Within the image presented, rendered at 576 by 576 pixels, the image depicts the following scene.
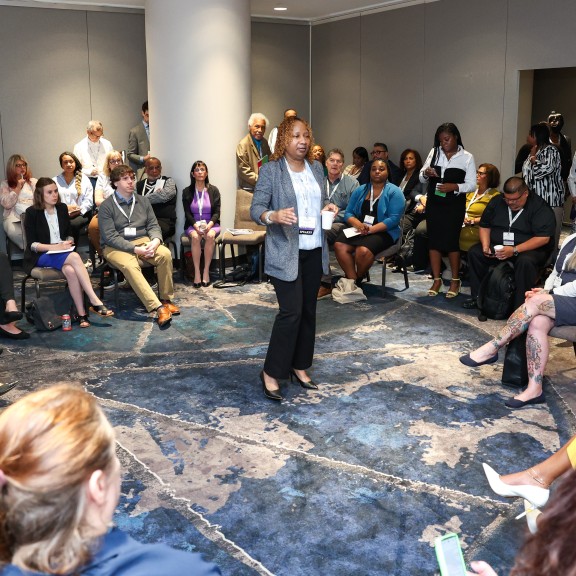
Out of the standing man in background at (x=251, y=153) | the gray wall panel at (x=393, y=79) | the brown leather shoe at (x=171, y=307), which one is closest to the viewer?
the brown leather shoe at (x=171, y=307)

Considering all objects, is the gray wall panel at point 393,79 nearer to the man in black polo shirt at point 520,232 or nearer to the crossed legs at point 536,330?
the man in black polo shirt at point 520,232

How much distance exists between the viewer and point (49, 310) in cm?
623

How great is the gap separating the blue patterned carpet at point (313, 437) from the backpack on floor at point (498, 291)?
246 mm

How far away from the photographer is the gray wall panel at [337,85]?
10891mm

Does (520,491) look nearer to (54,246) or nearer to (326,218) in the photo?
(326,218)

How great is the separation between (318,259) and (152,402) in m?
1.33

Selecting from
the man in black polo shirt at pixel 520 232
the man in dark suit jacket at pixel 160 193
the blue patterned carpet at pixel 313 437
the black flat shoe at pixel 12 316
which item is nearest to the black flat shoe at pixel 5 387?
the blue patterned carpet at pixel 313 437

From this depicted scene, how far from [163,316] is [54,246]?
1132 mm

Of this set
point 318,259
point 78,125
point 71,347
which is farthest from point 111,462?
point 78,125

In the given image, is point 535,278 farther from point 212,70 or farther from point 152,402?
point 212,70

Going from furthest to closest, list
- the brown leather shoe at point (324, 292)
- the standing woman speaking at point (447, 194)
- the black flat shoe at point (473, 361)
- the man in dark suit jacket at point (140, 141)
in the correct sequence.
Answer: the man in dark suit jacket at point (140, 141)
the brown leather shoe at point (324, 292)
the standing woman speaking at point (447, 194)
the black flat shoe at point (473, 361)

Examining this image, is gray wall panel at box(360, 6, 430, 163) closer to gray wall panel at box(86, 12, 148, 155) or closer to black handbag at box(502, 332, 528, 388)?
gray wall panel at box(86, 12, 148, 155)

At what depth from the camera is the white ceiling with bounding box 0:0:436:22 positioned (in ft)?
31.4

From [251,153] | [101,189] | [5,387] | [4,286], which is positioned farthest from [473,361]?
[101,189]
